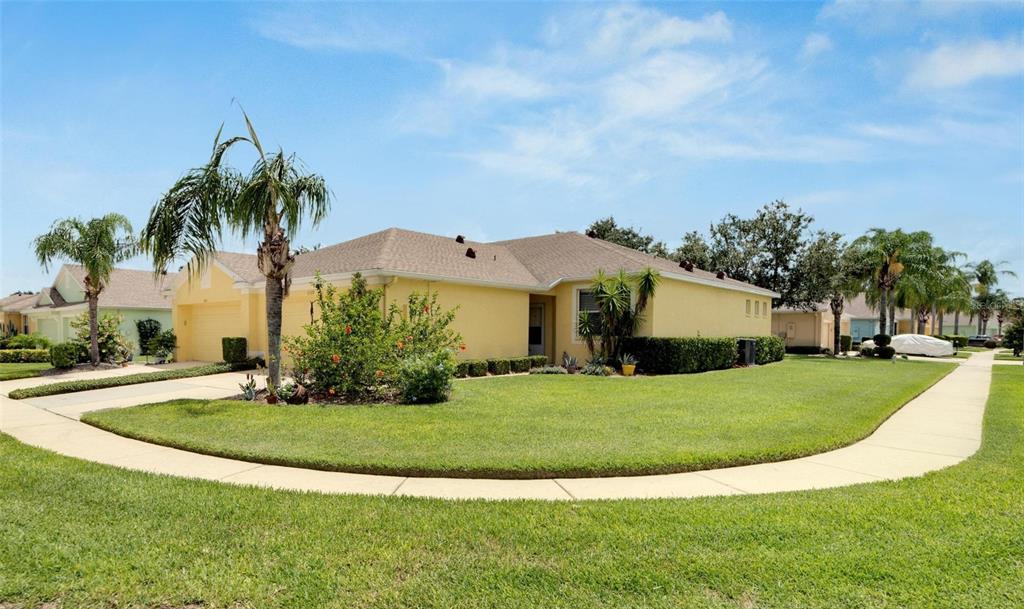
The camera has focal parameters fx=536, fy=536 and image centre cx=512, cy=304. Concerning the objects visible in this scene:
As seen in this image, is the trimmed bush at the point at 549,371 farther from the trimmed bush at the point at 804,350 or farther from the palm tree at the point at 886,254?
the trimmed bush at the point at 804,350

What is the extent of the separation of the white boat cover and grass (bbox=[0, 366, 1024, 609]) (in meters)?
35.5

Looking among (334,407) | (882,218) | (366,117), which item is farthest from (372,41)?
(882,218)

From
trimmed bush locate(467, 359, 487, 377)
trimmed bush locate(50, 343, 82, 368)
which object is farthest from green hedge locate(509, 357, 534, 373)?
trimmed bush locate(50, 343, 82, 368)

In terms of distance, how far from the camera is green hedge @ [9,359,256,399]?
1240 centimetres

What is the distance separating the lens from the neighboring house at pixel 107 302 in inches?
1086

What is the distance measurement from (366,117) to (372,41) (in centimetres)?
214

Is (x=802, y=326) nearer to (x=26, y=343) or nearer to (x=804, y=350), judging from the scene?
(x=804, y=350)

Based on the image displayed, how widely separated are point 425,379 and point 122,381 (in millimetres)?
9393

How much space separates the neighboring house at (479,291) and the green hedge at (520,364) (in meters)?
0.86

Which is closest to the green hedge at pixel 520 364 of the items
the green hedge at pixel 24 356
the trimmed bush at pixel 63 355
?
the trimmed bush at pixel 63 355

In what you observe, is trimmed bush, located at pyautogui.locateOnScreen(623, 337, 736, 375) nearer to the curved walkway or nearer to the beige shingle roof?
the curved walkway

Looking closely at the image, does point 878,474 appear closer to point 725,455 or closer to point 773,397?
point 725,455

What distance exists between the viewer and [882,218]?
32.4 metres

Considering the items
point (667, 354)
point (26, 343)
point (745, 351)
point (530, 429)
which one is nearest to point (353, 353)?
point (530, 429)
